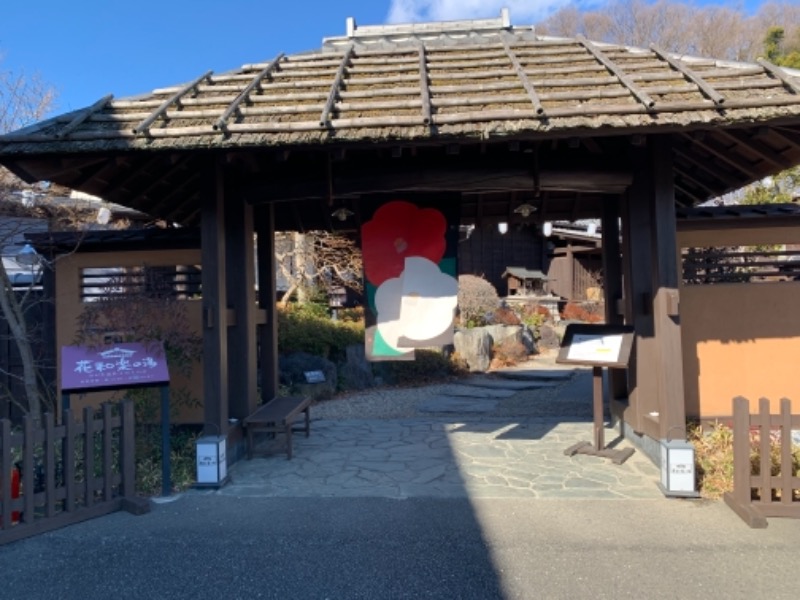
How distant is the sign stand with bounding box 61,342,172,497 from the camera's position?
5.27 m

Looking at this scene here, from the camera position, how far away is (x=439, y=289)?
6.37 metres

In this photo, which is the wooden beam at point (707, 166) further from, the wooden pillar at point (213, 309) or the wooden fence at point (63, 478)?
Result: the wooden fence at point (63, 478)

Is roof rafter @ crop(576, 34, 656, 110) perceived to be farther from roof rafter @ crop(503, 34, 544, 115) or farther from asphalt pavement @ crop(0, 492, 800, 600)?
asphalt pavement @ crop(0, 492, 800, 600)

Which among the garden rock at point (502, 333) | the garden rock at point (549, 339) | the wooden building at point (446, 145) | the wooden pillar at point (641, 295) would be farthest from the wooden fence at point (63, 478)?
the garden rock at point (549, 339)

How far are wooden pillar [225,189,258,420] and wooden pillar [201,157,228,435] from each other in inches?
24.7

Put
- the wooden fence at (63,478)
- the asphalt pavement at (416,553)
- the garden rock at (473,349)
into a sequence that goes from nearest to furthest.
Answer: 1. the asphalt pavement at (416,553)
2. the wooden fence at (63,478)
3. the garden rock at (473,349)

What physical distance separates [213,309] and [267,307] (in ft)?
7.47

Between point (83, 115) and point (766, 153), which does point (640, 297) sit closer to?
point (766, 153)

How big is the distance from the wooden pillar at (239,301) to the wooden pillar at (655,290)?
4356mm

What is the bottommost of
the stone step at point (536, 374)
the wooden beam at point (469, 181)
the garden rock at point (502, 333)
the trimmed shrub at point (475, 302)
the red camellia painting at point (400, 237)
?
the stone step at point (536, 374)

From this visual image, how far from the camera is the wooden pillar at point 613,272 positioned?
25.0ft

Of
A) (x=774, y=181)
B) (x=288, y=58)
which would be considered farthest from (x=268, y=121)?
(x=774, y=181)

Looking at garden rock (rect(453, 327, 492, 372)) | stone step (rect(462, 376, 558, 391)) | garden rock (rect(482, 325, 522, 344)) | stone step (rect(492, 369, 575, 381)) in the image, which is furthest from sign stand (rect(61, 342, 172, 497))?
garden rock (rect(482, 325, 522, 344))

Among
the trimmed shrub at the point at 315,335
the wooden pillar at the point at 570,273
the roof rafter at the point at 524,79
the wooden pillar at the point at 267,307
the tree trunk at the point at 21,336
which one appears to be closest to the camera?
the roof rafter at the point at 524,79
